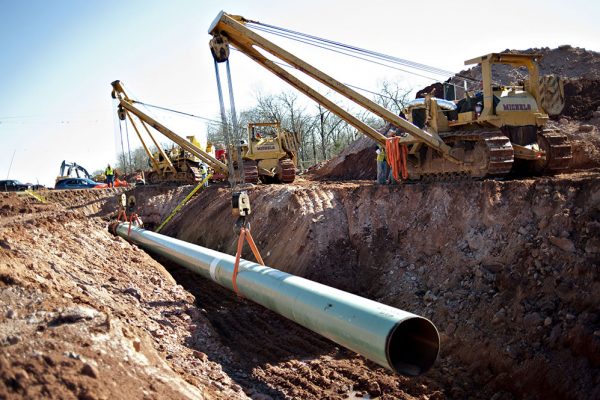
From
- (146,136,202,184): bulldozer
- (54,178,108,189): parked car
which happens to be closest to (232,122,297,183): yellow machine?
(146,136,202,184): bulldozer

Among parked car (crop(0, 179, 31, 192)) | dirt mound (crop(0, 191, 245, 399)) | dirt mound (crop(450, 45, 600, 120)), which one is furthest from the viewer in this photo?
parked car (crop(0, 179, 31, 192))

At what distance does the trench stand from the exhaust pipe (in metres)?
1.18

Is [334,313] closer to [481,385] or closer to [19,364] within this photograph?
[481,385]

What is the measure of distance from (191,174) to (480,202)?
18691 millimetres

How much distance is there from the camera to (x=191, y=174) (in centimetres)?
2600

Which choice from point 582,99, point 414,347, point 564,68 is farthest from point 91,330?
point 564,68

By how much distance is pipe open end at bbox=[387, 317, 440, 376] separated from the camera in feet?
17.9

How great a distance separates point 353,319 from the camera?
5.59 meters

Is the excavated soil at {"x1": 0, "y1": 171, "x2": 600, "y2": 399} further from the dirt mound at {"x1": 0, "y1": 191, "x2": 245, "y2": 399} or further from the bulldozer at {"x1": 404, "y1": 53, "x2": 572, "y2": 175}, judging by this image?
the bulldozer at {"x1": 404, "y1": 53, "x2": 572, "y2": 175}

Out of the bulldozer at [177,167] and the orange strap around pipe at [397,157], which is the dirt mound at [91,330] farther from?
the bulldozer at [177,167]

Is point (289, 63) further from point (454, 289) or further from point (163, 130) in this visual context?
point (163, 130)

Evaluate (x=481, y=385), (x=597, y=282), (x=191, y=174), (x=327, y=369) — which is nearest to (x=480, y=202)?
(x=597, y=282)

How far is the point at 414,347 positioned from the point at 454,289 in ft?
10.9

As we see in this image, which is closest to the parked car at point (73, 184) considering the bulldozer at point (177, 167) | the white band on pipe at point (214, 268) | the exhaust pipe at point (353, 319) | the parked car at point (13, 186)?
the parked car at point (13, 186)
